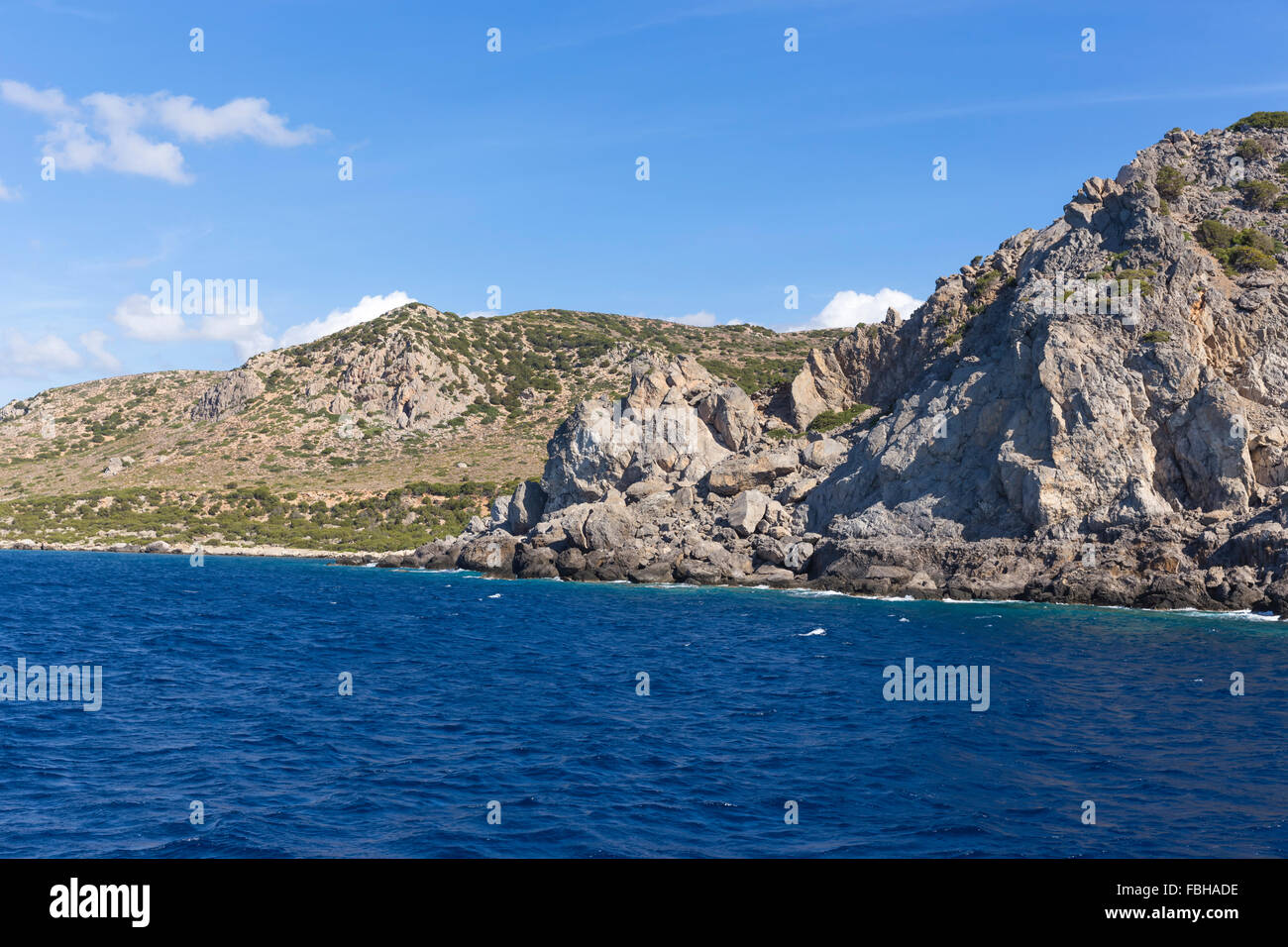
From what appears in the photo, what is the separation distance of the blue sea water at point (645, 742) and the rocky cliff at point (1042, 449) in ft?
36.7

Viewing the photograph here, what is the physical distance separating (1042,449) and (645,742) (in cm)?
4607

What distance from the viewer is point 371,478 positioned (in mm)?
123312

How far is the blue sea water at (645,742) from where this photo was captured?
15.8 meters

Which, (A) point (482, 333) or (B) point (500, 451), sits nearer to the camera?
(B) point (500, 451)

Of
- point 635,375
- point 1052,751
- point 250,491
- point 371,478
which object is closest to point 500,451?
point 371,478

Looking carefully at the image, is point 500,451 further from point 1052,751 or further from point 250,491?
point 1052,751

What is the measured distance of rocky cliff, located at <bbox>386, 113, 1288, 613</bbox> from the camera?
54.6 m

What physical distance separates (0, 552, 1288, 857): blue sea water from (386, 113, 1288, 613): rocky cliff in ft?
36.7

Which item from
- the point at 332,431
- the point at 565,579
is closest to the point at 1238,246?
the point at 565,579

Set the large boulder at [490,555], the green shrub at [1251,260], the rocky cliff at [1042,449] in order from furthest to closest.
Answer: the large boulder at [490,555]
the green shrub at [1251,260]
the rocky cliff at [1042,449]
